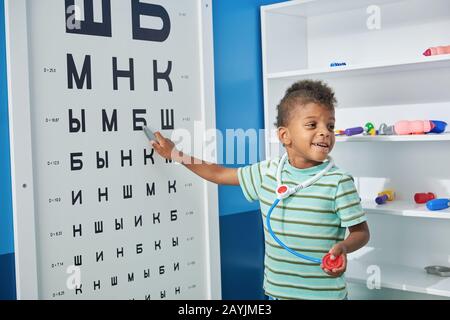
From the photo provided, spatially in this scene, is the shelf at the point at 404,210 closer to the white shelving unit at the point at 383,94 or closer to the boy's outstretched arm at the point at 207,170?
the white shelving unit at the point at 383,94

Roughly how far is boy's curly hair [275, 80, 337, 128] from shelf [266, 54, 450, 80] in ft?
0.88

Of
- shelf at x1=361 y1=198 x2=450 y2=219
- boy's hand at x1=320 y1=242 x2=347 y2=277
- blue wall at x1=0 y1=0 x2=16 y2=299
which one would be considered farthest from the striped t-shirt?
blue wall at x1=0 y1=0 x2=16 y2=299

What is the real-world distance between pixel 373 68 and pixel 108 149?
0.85 m

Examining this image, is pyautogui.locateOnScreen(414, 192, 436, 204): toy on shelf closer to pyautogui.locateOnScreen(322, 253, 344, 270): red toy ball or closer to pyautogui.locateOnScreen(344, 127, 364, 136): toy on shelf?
pyautogui.locateOnScreen(344, 127, 364, 136): toy on shelf

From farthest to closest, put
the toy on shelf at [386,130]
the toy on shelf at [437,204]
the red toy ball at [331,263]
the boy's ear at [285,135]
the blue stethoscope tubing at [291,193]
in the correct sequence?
the toy on shelf at [386,130] → the toy on shelf at [437,204] → the boy's ear at [285,135] → the blue stethoscope tubing at [291,193] → the red toy ball at [331,263]

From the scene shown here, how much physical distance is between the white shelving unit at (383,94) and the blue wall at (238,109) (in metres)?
0.05

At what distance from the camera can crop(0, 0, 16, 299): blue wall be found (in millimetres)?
1461

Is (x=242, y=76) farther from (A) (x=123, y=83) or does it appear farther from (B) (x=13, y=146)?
(B) (x=13, y=146)

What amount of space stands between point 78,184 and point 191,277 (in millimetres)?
505

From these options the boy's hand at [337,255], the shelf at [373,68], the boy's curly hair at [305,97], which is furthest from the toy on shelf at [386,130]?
the boy's hand at [337,255]

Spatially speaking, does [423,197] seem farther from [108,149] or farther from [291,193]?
[108,149]

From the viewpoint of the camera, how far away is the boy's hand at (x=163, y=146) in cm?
176

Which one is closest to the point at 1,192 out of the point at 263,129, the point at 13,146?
the point at 13,146
